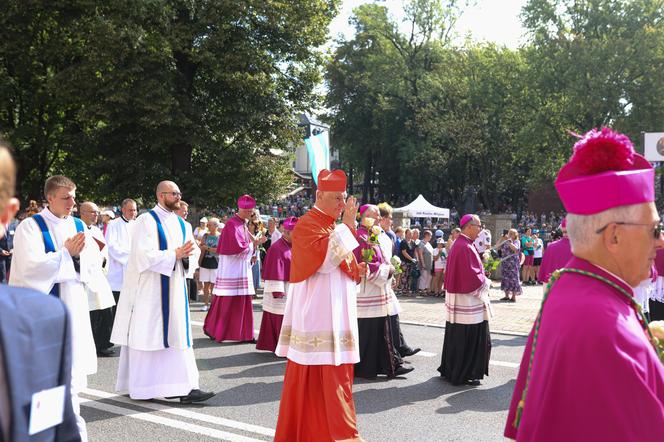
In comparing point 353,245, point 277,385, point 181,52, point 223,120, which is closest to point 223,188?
point 223,120

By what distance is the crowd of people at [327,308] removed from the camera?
206 cm

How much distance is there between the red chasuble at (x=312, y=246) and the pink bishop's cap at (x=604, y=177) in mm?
3351

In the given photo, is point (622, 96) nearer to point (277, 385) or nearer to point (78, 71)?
point (78, 71)

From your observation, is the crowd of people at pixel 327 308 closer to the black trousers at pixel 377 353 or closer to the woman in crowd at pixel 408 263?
the black trousers at pixel 377 353

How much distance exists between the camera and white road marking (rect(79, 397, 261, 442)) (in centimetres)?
596

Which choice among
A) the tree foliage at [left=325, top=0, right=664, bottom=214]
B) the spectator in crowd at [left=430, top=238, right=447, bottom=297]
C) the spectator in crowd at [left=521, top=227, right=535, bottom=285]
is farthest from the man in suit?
the tree foliage at [left=325, top=0, right=664, bottom=214]

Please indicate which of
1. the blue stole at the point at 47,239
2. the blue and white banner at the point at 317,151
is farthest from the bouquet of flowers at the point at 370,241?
the blue stole at the point at 47,239

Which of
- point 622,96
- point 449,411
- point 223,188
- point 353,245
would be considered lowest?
point 449,411

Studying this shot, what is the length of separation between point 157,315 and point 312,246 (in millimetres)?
2171

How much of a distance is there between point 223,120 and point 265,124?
1760 millimetres

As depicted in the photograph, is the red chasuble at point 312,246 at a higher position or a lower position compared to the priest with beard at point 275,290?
higher

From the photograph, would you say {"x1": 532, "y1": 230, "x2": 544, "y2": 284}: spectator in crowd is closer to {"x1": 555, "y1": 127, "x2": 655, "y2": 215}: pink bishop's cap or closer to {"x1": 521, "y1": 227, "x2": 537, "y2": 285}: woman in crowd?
{"x1": 521, "y1": 227, "x2": 537, "y2": 285}: woman in crowd

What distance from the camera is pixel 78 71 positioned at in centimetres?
2261

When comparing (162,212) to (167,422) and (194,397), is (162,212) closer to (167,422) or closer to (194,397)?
(194,397)
